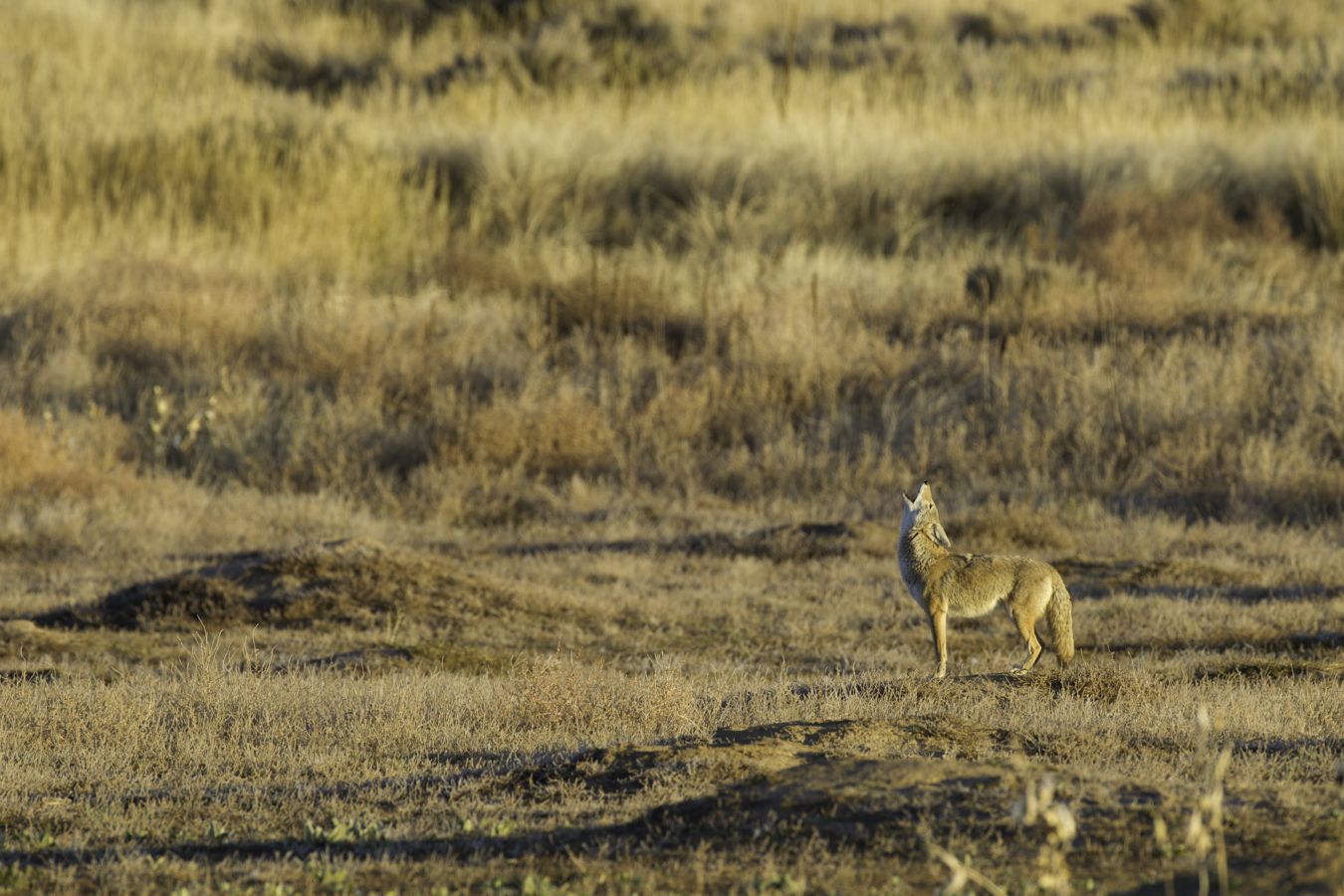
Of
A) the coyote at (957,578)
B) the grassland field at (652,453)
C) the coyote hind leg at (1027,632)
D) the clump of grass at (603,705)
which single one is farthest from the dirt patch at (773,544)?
the clump of grass at (603,705)

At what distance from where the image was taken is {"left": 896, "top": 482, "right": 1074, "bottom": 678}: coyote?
6.01 meters

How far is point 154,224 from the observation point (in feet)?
59.9

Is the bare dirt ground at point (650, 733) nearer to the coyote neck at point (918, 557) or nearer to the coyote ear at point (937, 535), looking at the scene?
the coyote neck at point (918, 557)

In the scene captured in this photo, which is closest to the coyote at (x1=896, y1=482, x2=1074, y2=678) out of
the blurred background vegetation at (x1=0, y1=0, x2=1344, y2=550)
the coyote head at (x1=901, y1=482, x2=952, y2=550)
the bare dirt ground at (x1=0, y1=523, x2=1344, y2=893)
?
the coyote head at (x1=901, y1=482, x2=952, y2=550)

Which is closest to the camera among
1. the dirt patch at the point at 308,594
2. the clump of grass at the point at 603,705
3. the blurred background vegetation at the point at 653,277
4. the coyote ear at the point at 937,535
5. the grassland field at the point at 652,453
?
the grassland field at the point at 652,453

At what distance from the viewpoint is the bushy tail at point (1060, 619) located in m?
6.19

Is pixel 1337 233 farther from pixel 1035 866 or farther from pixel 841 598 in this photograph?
pixel 1035 866

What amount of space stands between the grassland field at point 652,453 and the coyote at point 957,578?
370 millimetres

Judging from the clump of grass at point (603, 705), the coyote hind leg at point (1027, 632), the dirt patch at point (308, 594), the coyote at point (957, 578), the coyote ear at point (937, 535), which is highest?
the coyote ear at point (937, 535)

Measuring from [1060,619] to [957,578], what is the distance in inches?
23.0

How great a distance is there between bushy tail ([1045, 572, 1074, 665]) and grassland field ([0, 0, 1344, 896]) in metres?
0.20

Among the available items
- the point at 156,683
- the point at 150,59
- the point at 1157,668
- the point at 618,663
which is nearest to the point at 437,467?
the point at 618,663

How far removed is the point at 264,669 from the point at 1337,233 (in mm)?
15883

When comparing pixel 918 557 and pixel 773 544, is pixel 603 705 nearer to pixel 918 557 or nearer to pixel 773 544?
pixel 918 557
